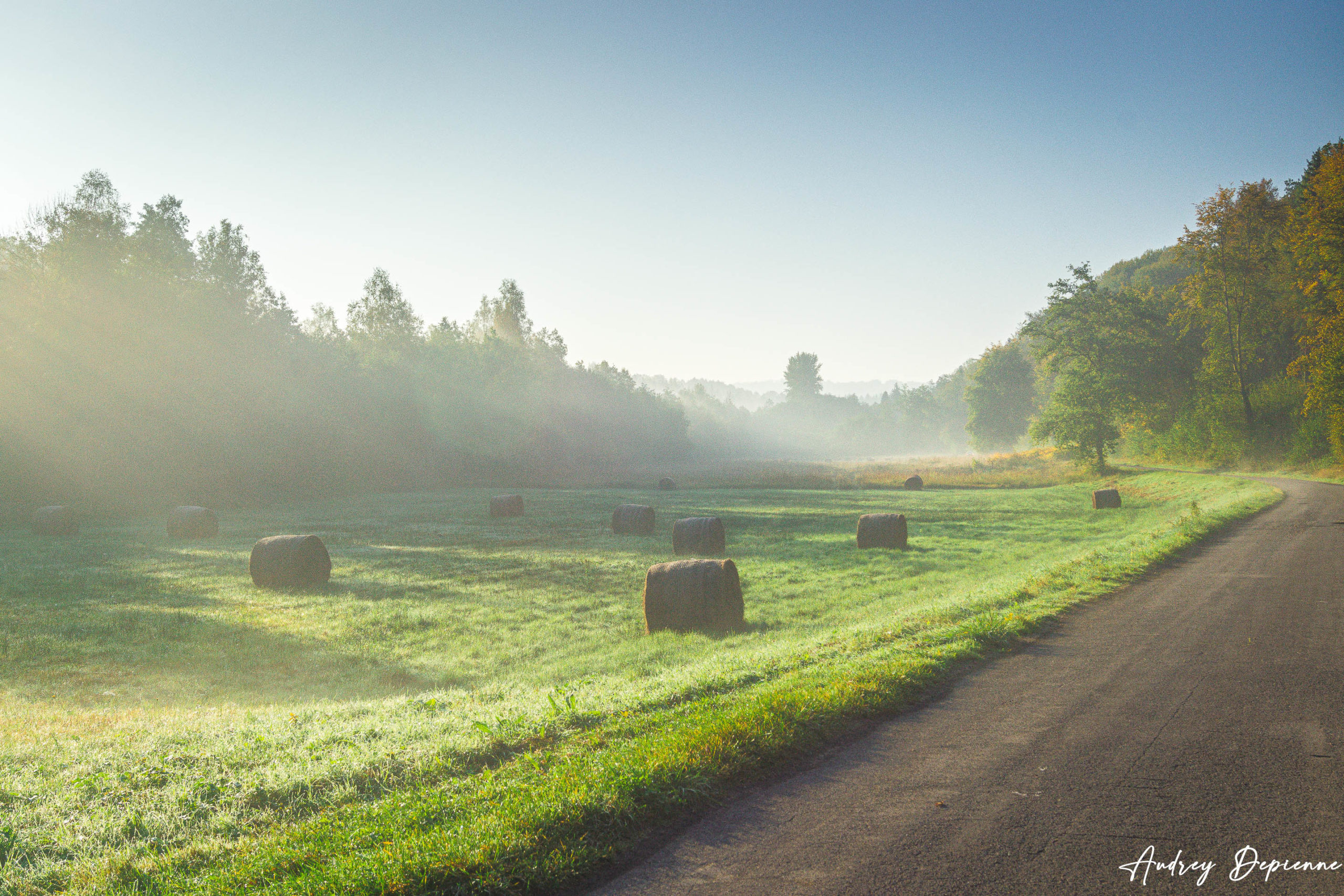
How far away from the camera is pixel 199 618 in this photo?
13805 millimetres

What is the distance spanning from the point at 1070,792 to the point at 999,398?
124m

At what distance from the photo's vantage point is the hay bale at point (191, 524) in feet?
88.2

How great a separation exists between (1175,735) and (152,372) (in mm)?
51702

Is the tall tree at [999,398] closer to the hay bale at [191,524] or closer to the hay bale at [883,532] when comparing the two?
the hay bale at [883,532]

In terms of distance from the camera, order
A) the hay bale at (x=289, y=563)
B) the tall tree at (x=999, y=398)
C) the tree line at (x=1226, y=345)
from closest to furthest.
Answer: the hay bale at (x=289, y=563) < the tree line at (x=1226, y=345) < the tall tree at (x=999, y=398)

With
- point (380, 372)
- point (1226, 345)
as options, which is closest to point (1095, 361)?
point (1226, 345)

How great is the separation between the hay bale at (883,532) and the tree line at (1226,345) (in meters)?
35.5

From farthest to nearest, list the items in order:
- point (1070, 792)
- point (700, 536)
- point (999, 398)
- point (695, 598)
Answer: point (999, 398) < point (700, 536) < point (695, 598) < point (1070, 792)

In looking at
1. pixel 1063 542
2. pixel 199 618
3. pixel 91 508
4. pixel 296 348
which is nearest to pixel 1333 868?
pixel 199 618
